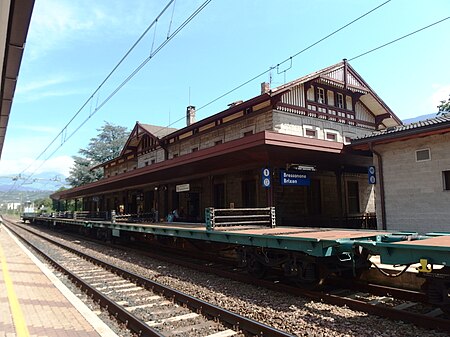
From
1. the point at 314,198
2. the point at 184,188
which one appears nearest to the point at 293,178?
the point at 314,198

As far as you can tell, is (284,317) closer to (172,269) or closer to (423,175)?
(172,269)

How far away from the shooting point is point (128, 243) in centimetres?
1842

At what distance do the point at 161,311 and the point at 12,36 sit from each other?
4834 millimetres

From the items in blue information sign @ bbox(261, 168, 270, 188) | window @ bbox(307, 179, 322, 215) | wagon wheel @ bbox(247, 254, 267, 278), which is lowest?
wagon wheel @ bbox(247, 254, 267, 278)

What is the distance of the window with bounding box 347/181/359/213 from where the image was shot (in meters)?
19.5

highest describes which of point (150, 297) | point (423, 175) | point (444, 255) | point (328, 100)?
point (328, 100)

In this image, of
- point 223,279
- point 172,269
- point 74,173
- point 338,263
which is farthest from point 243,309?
point 74,173

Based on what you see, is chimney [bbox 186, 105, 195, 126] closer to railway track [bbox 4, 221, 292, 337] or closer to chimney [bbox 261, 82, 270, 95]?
chimney [bbox 261, 82, 270, 95]

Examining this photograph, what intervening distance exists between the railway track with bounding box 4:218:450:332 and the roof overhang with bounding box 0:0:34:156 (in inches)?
243

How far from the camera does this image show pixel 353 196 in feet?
64.9

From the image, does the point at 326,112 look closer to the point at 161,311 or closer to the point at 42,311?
the point at 161,311

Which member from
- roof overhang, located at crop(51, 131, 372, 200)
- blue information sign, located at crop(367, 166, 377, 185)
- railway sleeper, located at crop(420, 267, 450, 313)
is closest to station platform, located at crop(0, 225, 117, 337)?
railway sleeper, located at crop(420, 267, 450, 313)

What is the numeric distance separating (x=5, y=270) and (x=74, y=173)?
202 feet

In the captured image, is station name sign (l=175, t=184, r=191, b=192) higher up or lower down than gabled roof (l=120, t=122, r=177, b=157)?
lower down
